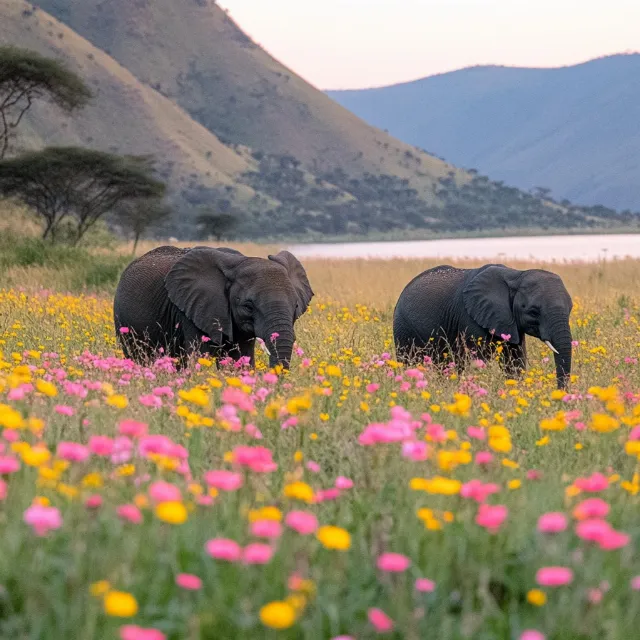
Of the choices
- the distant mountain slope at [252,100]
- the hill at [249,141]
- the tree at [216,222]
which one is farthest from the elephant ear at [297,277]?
the distant mountain slope at [252,100]

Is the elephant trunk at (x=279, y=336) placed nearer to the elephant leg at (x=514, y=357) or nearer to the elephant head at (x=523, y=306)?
the elephant head at (x=523, y=306)

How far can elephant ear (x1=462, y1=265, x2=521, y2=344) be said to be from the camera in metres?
9.18

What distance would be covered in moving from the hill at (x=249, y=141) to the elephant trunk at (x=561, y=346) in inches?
3612

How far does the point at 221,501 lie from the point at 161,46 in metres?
202

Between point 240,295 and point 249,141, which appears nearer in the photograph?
point 240,295

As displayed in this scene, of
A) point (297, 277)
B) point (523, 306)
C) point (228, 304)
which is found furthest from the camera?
point (523, 306)

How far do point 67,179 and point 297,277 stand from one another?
27.3 m

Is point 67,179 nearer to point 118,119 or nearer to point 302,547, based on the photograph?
point 302,547

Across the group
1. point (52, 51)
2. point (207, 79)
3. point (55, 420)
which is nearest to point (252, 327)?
point (55, 420)

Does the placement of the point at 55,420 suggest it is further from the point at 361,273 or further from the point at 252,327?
the point at 361,273

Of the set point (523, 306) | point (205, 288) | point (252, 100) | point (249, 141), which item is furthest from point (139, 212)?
point (252, 100)

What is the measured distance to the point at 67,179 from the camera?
113 feet

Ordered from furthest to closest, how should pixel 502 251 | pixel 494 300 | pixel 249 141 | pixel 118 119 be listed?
pixel 249 141 → pixel 118 119 → pixel 502 251 → pixel 494 300

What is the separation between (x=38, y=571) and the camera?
2.28 meters
